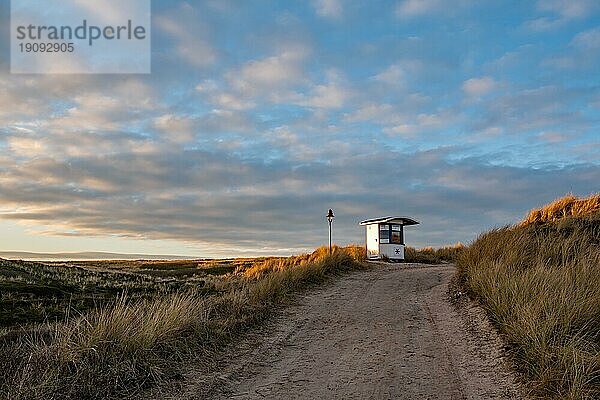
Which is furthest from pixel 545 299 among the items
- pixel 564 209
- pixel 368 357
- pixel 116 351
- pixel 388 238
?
pixel 388 238

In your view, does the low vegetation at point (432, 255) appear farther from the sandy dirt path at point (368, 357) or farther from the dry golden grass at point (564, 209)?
the sandy dirt path at point (368, 357)

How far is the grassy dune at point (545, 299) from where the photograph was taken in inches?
268

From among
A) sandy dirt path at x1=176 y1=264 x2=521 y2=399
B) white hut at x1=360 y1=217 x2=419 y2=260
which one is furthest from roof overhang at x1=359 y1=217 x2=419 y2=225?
sandy dirt path at x1=176 y1=264 x2=521 y2=399

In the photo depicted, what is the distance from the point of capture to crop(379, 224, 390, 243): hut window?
30828mm

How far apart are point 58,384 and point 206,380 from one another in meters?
1.95

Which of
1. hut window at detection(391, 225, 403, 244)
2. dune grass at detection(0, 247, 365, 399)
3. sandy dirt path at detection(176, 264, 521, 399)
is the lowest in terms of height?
sandy dirt path at detection(176, 264, 521, 399)

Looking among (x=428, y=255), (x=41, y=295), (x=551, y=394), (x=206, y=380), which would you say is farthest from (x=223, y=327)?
(x=428, y=255)

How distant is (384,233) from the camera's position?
102 feet

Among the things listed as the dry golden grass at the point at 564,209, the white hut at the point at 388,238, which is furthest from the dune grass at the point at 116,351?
the white hut at the point at 388,238

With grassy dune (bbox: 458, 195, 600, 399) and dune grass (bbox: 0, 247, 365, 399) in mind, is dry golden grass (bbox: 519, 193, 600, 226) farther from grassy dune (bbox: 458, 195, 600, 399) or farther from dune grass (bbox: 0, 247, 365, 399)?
dune grass (bbox: 0, 247, 365, 399)

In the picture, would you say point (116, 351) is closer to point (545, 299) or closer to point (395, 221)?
point (545, 299)

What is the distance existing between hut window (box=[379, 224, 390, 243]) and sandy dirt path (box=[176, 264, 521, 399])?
1722 centimetres

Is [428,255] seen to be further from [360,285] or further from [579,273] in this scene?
[579,273]

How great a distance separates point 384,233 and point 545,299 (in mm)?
21959
